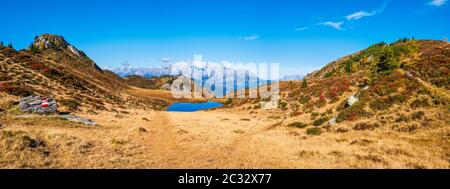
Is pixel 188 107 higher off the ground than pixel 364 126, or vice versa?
pixel 364 126

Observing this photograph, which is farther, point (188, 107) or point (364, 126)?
point (188, 107)

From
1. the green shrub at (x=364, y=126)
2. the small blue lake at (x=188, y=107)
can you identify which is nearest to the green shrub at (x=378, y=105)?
the green shrub at (x=364, y=126)

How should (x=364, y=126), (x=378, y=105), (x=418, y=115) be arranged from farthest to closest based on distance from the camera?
(x=378, y=105) < (x=364, y=126) < (x=418, y=115)

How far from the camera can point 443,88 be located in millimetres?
25438

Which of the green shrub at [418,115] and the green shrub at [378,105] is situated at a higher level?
the green shrub at [378,105]

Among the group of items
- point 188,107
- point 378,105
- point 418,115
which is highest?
point 378,105

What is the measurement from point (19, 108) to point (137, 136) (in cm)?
1627

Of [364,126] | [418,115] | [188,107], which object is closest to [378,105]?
[418,115]

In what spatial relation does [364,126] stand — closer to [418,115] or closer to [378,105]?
[418,115]

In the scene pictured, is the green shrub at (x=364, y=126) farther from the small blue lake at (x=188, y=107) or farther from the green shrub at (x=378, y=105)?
the small blue lake at (x=188, y=107)

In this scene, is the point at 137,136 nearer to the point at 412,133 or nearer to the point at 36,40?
the point at 412,133

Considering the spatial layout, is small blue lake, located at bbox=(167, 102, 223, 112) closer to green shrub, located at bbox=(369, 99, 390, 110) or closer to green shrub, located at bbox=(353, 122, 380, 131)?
green shrub, located at bbox=(369, 99, 390, 110)

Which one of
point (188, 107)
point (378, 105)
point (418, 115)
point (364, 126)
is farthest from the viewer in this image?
point (188, 107)
